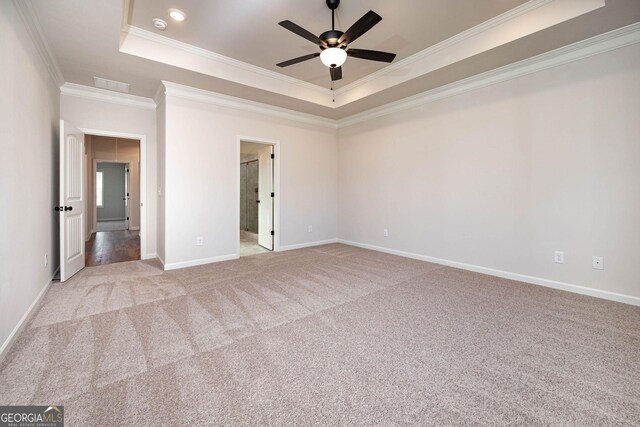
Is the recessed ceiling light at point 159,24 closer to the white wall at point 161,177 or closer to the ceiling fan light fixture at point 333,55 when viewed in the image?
the white wall at point 161,177

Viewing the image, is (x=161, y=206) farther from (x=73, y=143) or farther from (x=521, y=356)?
(x=521, y=356)

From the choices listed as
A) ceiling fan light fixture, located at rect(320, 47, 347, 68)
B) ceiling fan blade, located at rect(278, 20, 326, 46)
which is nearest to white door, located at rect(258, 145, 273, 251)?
ceiling fan light fixture, located at rect(320, 47, 347, 68)

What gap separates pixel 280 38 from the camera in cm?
324

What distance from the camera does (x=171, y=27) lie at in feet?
10.0

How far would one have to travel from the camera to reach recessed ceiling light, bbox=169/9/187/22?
9.09ft

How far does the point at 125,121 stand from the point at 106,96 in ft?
1.34

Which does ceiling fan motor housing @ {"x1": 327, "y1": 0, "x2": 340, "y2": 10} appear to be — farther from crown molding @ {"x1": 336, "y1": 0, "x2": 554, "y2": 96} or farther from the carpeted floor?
the carpeted floor

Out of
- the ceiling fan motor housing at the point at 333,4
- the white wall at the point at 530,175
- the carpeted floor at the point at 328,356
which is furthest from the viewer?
the white wall at the point at 530,175

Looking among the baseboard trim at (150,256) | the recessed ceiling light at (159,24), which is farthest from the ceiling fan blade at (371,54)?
the baseboard trim at (150,256)

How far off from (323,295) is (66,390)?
2.08 meters

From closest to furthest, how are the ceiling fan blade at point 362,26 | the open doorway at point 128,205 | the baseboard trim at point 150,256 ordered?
the ceiling fan blade at point 362,26
the baseboard trim at point 150,256
the open doorway at point 128,205

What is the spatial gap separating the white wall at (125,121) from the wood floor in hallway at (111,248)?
0.60m

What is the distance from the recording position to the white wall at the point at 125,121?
4.03m

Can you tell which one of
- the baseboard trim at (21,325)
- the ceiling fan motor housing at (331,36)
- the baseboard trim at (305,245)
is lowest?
the baseboard trim at (21,325)
